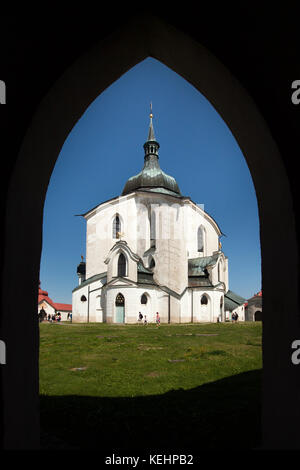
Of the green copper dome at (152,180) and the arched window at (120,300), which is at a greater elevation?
the green copper dome at (152,180)

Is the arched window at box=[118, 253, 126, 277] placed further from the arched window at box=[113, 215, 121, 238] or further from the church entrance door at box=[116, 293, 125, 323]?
the arched window at box=[113, 215, 121, 238]

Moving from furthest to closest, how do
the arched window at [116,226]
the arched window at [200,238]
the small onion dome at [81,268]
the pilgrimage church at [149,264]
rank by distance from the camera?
1. the small onion dome at [81,268]
2. the arched window at [200,238]
3. the arched window at [116,226]
4. the pilgrimage church at [149,264]

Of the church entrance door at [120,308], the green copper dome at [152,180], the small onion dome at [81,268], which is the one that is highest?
the green copper dome at [152,180]

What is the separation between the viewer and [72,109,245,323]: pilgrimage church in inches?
1305

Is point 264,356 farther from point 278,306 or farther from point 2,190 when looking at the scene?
point 2,190

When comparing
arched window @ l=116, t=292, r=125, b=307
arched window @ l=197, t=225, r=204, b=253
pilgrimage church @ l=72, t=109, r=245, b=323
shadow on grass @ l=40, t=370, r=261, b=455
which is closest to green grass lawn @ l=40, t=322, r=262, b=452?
shadow on grass @ l=40, t=370, r=261, b=455

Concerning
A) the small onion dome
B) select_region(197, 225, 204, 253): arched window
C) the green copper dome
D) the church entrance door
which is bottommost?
the church entrance door

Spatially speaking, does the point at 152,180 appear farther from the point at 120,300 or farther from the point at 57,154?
the point at 57,154

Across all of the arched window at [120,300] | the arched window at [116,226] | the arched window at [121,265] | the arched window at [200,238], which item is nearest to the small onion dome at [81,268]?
the arched window at [116,226]

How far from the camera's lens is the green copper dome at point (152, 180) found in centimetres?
4216

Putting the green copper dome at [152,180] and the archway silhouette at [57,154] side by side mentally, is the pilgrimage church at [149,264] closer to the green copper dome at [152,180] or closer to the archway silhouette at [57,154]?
the green copper dome at [152,180]

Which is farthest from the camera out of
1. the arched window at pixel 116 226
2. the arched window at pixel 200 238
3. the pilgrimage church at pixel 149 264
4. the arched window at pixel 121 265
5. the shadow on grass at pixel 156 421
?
the arched window at pixel 200 238

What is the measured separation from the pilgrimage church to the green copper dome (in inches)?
6.7

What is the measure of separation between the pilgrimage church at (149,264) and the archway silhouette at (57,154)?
99.5 ft
